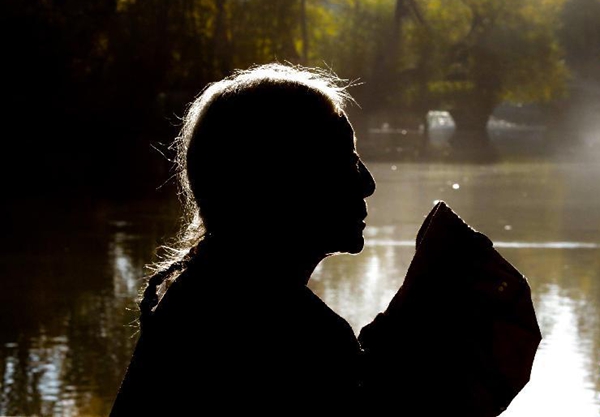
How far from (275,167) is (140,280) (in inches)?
347

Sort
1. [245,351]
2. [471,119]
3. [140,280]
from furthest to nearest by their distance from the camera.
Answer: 1. [471,119]
2. [140,280]
3. [245,351]

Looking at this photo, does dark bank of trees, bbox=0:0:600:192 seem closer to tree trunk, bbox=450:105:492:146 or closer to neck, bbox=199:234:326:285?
tree trunk, bbox=450:105:492:146

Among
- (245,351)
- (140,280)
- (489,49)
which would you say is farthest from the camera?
(489,49)

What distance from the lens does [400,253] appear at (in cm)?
1239

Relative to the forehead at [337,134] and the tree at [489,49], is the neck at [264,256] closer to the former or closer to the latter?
the forehead at [337,134]

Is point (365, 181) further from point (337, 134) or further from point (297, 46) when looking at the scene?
point (297, 46)

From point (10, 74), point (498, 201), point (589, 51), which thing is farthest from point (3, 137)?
point (589, 51)

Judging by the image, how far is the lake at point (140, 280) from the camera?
6906 mm

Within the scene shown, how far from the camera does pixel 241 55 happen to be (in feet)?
109

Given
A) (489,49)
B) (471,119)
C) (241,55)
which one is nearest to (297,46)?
(241,55)

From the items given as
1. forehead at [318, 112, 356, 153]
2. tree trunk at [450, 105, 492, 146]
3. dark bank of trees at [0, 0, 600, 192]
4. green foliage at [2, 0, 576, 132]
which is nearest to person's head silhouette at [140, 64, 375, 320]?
forehead at [318, 112, 356, 153]

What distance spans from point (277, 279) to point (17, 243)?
1148 centimetres

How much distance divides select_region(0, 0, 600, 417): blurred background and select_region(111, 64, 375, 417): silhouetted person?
2.20 meters

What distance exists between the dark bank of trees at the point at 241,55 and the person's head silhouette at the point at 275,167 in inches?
139
